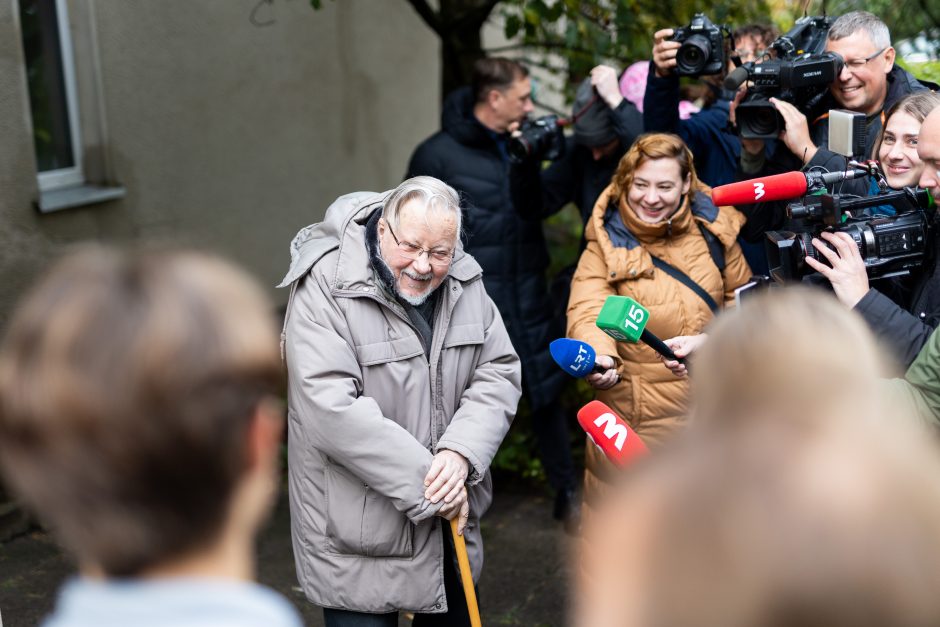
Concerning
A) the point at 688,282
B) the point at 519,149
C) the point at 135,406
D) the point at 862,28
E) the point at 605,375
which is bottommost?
the point at 605,375

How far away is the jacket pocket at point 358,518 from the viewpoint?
2.82 metres

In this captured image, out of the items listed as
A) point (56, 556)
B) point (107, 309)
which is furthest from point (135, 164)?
point (107, 309)

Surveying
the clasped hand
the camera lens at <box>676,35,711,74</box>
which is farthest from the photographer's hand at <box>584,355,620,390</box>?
the camera lens at <box>676,35,711,74</box>

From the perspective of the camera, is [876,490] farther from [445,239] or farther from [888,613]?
[445,239]

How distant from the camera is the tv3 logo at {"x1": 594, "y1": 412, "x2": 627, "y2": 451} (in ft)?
7.89

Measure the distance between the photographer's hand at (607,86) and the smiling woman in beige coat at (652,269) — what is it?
63cm

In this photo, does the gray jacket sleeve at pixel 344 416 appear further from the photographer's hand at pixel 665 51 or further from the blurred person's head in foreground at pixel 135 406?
the photographer's hand at pixel 665 51

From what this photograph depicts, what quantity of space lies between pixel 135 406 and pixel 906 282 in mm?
2575

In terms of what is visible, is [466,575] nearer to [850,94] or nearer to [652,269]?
[652,269]

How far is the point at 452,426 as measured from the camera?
2.89 metres

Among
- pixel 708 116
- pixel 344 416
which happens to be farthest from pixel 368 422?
pixel 708 116

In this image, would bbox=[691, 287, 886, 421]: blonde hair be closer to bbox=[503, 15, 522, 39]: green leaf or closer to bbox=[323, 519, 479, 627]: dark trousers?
bbox=[323, 519, 479, 627]: dark trousers

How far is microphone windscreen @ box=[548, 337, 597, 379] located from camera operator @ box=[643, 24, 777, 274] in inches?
44.3

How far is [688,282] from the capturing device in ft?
11.5
